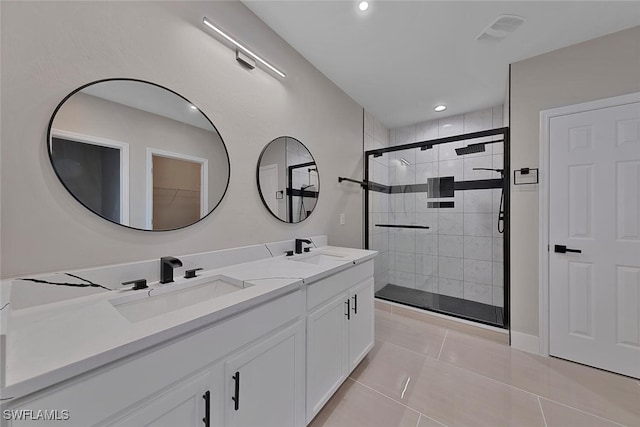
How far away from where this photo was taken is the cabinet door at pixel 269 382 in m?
0.90

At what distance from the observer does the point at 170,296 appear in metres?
1.12

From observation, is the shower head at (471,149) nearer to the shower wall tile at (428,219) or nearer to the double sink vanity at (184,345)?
the shower wall tile at (428,219)

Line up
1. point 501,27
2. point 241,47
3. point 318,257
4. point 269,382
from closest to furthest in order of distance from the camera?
point 269,382, point 241,47, point 501,27, point 318,257

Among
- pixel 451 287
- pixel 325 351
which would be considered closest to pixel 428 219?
pixel 451 287

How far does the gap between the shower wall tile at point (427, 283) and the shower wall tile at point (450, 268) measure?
116 millimetres

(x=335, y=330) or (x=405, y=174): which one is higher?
(x=405, y=174)

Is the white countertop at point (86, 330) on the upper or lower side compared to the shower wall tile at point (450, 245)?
upper

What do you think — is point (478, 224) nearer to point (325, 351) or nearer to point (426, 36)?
point (426, 36)

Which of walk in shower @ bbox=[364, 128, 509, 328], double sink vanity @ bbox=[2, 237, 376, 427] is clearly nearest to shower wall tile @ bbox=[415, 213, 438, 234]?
walk in shower @ bbox=[364, 128, 509, 328]

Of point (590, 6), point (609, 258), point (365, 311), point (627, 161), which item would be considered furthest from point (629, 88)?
point (365, 311)

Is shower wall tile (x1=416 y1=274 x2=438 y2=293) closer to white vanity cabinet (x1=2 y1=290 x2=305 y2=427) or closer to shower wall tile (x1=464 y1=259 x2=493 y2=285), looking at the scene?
shower wall tile (x1=464 y1=259 x2=493 y2=285)

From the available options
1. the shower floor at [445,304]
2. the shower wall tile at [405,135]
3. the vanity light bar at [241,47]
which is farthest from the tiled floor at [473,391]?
the shower wall tile at [405,135]

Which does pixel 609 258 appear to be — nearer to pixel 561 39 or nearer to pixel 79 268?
pixel 561 39

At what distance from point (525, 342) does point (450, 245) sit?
129 cm
